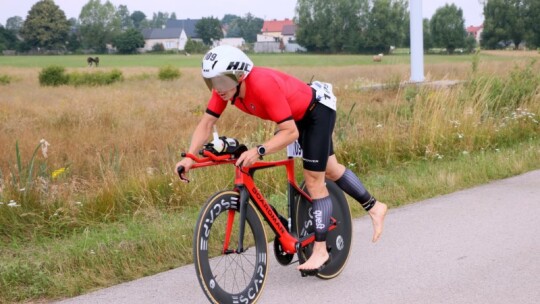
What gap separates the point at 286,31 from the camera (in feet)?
479

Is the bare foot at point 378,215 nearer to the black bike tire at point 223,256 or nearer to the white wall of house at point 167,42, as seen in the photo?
the black bike tire at point 223,256

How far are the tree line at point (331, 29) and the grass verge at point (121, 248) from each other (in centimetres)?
5183

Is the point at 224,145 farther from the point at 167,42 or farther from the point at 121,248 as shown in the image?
the point at 167,42

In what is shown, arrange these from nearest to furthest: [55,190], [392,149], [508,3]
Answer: [55,190], [392,149], [508,3]

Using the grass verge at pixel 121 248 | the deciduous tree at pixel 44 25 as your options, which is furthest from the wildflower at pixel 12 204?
the deciduous tree at pixel 44 25

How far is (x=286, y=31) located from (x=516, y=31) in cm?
9052

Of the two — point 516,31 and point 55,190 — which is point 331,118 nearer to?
point 55,190

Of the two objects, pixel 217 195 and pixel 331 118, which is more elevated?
pixel 331 118

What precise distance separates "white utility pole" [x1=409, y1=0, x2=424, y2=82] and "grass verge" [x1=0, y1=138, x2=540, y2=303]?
788 centimetres

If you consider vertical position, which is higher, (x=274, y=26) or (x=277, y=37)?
(x=274, y=26)

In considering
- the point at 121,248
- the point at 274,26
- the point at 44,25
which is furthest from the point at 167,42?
the point at 121,248

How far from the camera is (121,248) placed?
5.83 metres

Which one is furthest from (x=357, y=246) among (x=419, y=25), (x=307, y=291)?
(x=419, y=25)

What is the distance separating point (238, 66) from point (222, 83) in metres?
0.13
